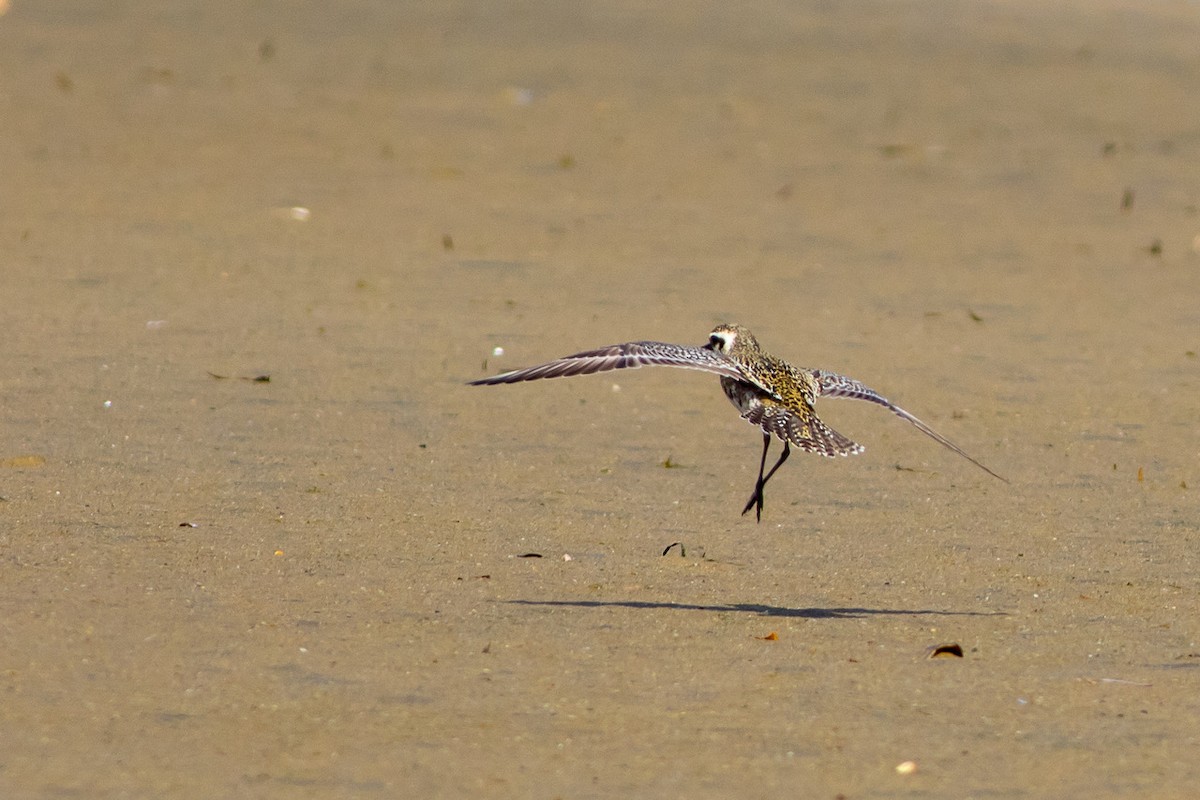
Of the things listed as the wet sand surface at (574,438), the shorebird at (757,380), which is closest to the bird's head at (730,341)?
the shorebird at (757,380)

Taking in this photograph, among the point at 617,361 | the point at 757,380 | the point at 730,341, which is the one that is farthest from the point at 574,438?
the point at 617,361

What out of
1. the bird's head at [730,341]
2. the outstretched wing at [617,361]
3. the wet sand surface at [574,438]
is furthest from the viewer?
the bird's head at [730,341]

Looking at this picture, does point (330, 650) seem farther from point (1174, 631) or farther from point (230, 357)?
point (230, 357)

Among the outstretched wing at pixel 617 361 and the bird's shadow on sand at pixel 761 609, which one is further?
the bird's shadow on sand at pixel 761 609

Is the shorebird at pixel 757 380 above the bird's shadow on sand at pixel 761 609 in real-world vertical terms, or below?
above

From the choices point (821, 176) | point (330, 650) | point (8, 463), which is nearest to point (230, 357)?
point (8, 463)

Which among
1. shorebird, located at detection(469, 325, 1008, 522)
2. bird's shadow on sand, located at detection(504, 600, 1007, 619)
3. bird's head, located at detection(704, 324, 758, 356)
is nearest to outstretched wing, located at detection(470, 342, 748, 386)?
shorebird, located at detection(469, 325, 1008, 522)

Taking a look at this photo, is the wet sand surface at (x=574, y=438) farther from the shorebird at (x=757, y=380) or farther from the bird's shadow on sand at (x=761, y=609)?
the shorebird at (x=757, y=380)
